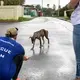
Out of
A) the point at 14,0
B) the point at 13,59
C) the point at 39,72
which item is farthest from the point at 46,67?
the point at 14,0

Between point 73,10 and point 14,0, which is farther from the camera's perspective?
point 14,0

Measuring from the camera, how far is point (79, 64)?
545 cm

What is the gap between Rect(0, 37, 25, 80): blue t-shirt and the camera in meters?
4.16

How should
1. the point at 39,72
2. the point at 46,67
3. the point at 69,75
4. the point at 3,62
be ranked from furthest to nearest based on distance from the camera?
the point at 46,67 → the point at 39,72 → the point at 69,75 → the point at 3,62

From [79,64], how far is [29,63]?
4.19 meters

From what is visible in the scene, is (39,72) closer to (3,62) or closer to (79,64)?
(79,64)

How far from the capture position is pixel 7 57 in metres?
4.16

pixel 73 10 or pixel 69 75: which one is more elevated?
pixel 73 10

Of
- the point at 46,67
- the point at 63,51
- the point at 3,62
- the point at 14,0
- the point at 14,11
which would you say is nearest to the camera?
the point at 3,62

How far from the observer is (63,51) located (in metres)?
11.9

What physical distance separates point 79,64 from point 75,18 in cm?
68

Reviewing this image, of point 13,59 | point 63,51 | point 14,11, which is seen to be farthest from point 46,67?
point 14,11

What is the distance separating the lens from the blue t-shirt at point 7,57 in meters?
4.16

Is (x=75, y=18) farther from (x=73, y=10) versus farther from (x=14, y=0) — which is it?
(x=14, y=0)
